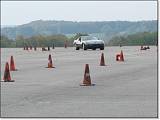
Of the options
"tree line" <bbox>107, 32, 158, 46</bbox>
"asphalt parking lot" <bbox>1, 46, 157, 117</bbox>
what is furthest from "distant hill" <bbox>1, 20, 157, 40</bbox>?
"asphalt parking lot" <bbox>1, 46, 157, 117</bbox>

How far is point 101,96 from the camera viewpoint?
44.9ft

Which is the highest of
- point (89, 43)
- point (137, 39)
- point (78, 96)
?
point (89, 43)

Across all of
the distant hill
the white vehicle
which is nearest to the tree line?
the distant hill

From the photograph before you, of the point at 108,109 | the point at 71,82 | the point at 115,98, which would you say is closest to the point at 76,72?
the point at 71,82

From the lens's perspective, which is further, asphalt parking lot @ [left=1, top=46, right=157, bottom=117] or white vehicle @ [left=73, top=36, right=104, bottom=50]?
white vehicle @ [left=73, top=36, right=104, bottom=50]

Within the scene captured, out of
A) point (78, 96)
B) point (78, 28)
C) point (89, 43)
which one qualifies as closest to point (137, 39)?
point (78, 28)

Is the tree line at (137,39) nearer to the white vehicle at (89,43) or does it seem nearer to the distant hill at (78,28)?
the distant hill at (78,28)

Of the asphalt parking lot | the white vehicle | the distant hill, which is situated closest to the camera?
the asphalt parking lot

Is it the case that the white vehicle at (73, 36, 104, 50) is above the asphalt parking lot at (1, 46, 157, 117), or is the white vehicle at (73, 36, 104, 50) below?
above

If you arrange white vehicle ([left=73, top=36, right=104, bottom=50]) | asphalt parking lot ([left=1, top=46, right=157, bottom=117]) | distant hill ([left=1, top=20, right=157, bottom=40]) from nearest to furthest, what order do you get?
asphalt parking lot ([left=1, top=46, right=157, bottom=117])
white vehicle ([left=73, top=36, right=104, bottom=50])
distant hill ([left=1, top=20, right=157, bottom=40])

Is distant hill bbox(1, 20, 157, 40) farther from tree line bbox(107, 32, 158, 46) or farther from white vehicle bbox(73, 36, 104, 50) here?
white vehicle bbox(73, 36, 104, 50)

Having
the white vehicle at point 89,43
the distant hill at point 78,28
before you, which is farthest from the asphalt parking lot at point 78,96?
the distant hill at point 78,28

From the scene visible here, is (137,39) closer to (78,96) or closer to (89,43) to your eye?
(89,43)

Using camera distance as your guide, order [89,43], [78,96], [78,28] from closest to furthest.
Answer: [78,96], [89,43], [78,28]
